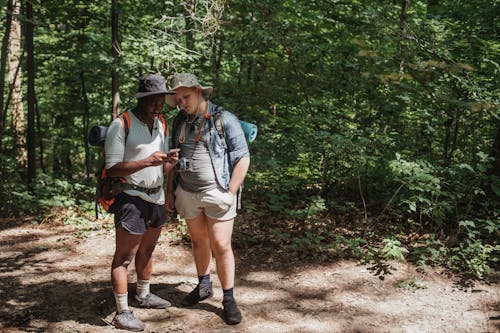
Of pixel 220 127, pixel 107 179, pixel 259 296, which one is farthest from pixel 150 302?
pixel 220 127

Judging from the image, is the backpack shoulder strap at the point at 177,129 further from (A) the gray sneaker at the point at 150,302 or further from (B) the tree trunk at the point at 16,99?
(B) the tree trunk at the point at 16,99

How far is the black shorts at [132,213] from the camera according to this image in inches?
138

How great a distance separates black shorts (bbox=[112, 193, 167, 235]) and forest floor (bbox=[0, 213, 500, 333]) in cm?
A: 93

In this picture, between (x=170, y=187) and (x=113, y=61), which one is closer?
(x=170, y=187)

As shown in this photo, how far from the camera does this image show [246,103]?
718cm

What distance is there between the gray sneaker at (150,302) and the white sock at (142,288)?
0.10 feet

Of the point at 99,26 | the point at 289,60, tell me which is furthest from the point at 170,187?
the point at 99,26

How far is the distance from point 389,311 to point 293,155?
9.86 ft

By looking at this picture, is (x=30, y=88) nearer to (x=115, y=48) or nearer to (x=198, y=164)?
(x=115, y=48)

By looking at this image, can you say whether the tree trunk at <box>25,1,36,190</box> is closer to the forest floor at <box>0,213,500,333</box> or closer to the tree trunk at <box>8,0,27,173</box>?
the tree trunk at <box>8,0,27,173</box>

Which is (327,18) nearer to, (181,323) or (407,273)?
(407,273)

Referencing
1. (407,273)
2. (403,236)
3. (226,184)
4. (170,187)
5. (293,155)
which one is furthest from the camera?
(293,155)

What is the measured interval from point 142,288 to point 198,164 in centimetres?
139

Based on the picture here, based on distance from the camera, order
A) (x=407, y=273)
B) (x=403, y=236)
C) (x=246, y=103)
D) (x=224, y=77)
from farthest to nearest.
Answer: (x=224, y=77) < (x=246, y=103) < (x=403, y=236) < (x=407, y=273)
